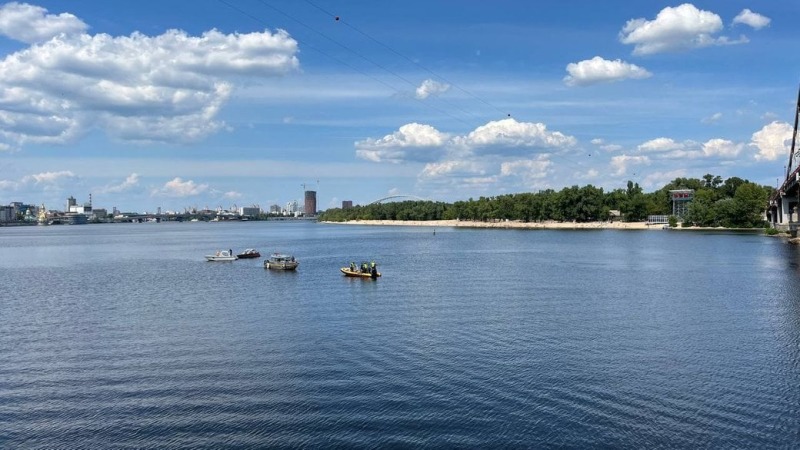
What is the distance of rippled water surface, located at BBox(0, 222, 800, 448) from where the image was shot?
2348 centimetres

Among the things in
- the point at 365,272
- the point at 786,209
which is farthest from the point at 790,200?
the point at 365,272

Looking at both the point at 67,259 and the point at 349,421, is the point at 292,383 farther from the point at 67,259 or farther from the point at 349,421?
the point at 67,259

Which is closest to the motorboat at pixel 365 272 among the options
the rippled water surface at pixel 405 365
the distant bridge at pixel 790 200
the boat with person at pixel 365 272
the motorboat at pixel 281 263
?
the boat with person at pixel 365 272

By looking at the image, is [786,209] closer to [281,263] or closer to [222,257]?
[281,263]

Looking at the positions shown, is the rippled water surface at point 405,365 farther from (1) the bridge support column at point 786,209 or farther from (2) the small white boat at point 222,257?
(1) the bridge support column at point 786,209

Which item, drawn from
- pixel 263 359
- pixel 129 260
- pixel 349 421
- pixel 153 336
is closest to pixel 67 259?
pixel 129 260

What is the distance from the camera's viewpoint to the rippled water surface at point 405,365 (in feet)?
77.0

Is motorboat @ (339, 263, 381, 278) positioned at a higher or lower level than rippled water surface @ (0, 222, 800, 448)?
higher

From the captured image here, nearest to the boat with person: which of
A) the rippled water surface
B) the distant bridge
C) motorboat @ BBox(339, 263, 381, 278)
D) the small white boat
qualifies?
motorboat @ BBox(339, 263, 381, 278)

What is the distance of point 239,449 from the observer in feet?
72.1

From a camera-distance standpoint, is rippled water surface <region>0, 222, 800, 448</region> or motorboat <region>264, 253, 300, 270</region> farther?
motorboat <region>264, 253, 300, 270</region>

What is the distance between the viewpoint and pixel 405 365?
105 feet

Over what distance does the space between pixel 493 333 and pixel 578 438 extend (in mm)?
17089

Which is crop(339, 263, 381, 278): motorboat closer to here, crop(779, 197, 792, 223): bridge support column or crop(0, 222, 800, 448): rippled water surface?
crop(0, 222, 800, 448): rippled water surface
